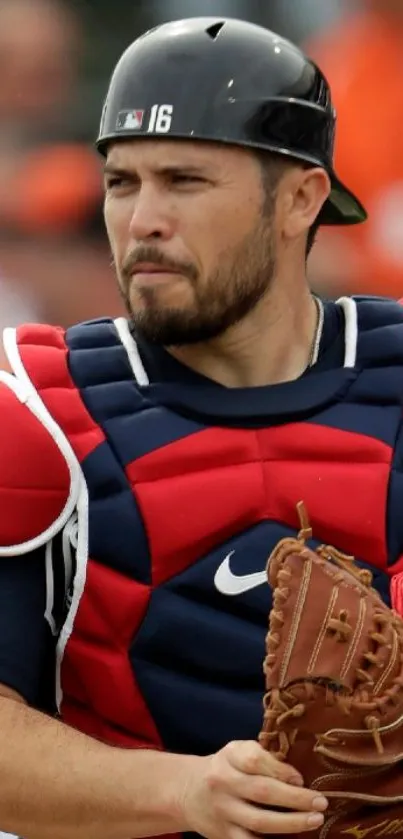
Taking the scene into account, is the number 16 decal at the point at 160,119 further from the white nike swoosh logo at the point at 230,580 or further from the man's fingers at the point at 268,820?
the man's fingers at the point at 268,820

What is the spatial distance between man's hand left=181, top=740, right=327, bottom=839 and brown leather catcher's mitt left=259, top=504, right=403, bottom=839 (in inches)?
1.3

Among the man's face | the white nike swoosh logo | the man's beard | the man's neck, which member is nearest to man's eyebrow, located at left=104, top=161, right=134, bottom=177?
the man's face

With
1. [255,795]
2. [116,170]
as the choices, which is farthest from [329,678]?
[116,170]

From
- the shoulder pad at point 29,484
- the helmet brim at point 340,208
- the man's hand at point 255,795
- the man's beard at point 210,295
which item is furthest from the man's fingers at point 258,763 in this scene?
the helmet brim at point 340,208

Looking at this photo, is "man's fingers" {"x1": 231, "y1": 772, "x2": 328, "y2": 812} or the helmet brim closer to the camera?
"man's fingers" {"x1": 231, "y1": 772, "x2": 328, "y2": 812}

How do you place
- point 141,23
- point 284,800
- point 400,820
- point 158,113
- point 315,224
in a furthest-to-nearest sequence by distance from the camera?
point 141,23, point 315,224, point 158,113, point 400,820, point 284,800

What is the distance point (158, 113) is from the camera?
64.5 inches

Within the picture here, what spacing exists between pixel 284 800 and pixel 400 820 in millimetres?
212

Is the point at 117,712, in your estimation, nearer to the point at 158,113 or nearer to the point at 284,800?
the point at 284,800

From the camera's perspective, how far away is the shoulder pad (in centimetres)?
162

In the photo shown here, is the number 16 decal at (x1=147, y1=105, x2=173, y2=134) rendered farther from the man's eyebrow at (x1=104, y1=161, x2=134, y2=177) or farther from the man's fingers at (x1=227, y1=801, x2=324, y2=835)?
the man's fingers at (x1=227, y1=801, x2=324, y2=835)

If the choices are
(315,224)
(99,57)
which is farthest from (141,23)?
(315,224)

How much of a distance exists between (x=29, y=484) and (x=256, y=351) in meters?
0.35

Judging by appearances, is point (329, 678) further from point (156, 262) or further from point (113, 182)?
point (113, 182)
